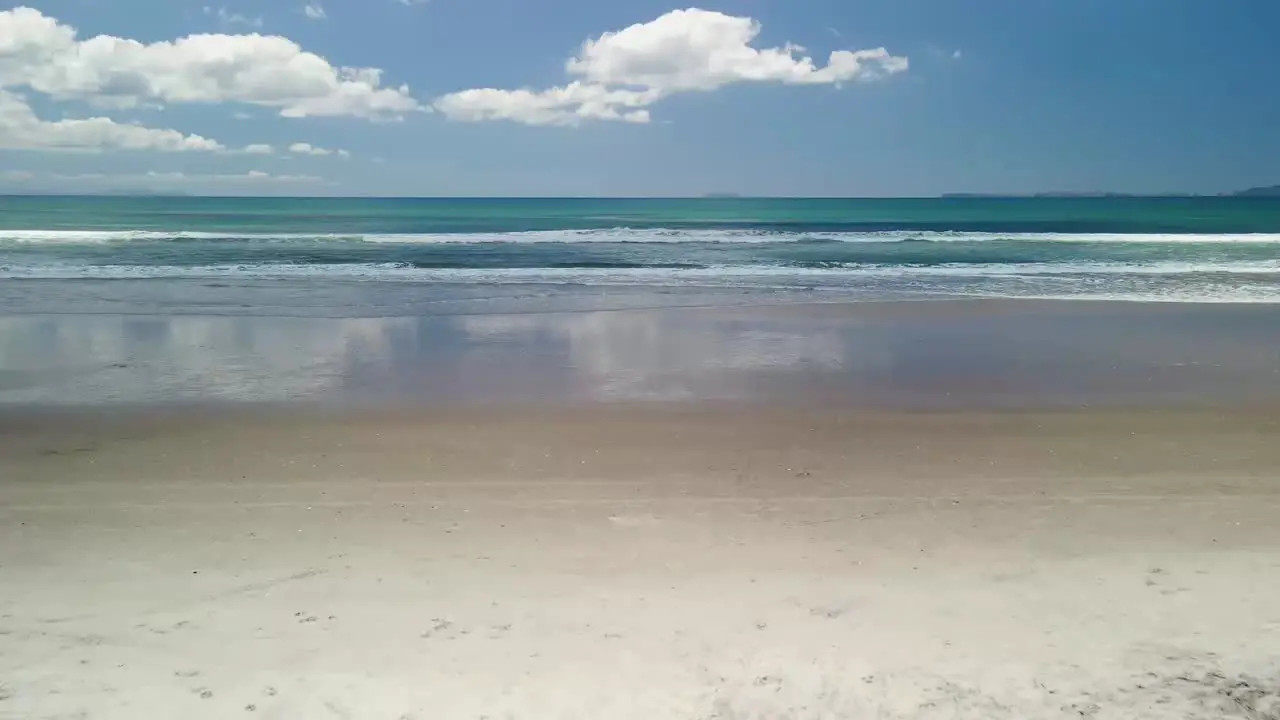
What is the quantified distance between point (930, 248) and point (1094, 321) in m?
17.4

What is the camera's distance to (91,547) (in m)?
4.77

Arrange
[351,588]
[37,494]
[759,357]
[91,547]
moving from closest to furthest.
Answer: [351,588]
[91,547]
[37,494]
[759,357]

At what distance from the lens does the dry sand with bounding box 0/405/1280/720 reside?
3.32 meters

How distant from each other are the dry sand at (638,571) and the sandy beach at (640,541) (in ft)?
0.06

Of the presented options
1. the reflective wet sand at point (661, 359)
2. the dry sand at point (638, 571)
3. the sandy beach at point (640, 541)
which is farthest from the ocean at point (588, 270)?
the dry sand at point (638, 571)

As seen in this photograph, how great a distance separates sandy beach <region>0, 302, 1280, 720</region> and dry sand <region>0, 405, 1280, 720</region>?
0.06 ft

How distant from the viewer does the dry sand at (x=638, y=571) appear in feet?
10.9

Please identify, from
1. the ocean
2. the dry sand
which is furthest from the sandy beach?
the ocean

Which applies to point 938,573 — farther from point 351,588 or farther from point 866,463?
point 351,588

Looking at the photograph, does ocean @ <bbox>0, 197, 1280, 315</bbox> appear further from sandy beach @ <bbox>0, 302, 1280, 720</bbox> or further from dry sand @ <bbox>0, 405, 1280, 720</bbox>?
dry sand @ <bbox>0, 405, 1280, 720</bbox>

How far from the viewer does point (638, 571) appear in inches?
175

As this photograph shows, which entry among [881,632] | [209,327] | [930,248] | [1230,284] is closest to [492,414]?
[881,632]

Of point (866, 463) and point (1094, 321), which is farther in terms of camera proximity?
point (1094, 321)

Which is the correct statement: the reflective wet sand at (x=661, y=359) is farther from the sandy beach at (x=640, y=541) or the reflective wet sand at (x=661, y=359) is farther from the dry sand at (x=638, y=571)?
the dry sand at (x=638, y=571)
